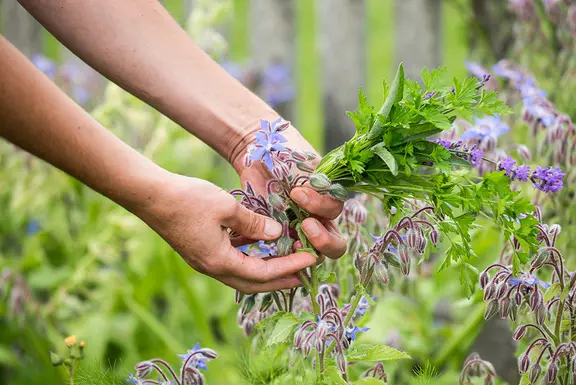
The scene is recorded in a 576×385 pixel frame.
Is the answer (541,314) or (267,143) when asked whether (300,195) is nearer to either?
(267,143)

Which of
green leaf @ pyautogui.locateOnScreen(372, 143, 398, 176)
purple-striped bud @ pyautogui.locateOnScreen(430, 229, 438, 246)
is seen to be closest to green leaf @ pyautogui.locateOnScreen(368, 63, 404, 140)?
green leaf @ pyautogui.locateOnScreen(372, 143, 398, 176)

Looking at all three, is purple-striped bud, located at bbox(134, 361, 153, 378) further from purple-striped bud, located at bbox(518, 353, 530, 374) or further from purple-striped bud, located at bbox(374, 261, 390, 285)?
purple-striped bud, located at bbox(518, 353, 530, 374)

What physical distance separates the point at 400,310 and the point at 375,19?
396 cm

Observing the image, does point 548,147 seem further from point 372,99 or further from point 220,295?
point 372,99

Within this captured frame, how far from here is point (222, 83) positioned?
1804 mm

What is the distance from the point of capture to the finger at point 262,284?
5.07 feet

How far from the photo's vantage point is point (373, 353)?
1.52m

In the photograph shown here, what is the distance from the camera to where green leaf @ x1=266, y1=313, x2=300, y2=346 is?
1439 millimetres

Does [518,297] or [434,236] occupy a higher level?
[434,236]

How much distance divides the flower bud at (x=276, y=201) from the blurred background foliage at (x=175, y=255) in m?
0.69

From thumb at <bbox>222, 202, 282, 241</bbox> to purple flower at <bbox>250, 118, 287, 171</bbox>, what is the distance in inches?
4.1

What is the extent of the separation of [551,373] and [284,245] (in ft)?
1.78

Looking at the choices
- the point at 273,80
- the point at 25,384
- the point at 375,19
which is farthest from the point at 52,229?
the point at 375,19

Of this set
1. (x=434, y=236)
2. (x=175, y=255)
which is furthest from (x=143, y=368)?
(x=175, y=255)
